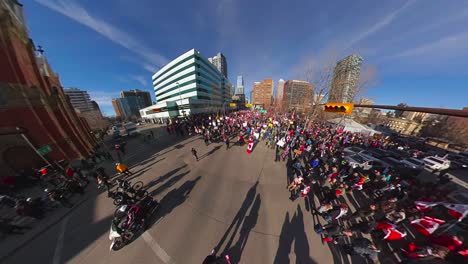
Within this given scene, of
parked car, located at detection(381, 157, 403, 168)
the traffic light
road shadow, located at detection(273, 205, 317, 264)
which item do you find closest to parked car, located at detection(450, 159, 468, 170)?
parked car, located at detection(381, 157, 403, 168)

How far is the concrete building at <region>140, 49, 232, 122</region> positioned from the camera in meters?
34.2

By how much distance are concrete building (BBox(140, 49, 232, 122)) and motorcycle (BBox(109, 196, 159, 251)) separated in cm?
2888

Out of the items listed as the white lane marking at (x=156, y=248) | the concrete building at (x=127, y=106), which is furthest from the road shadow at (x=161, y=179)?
the concrete building at (x=127, y=106)

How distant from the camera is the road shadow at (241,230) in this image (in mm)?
4867

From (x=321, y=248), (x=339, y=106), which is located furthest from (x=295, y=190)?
(x=339, y=106)

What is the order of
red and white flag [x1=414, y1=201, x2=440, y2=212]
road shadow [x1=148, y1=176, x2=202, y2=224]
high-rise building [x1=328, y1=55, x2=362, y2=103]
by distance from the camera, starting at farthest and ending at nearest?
high-rise building [x1=328, y1=55, x2=362, y2=103], road shadow [x1=148, y1=176, x2=202, y2=224], red and white flag [x1=414, y1=201, x2=440, y2=212]

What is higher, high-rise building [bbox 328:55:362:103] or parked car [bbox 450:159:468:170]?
high-rise building [bbox 328:55:362:103]

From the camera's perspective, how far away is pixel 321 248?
4961 mm

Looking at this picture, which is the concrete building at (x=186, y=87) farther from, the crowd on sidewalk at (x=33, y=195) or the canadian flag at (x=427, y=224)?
the canadian flag at (x=427, y=224)

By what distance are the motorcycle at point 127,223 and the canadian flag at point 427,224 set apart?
11342mm

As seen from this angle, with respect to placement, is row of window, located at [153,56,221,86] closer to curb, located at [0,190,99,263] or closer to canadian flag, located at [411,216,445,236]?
curb, located at [0,190,99,263]

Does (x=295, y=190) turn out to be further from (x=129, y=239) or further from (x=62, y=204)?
(x=62, y=204)

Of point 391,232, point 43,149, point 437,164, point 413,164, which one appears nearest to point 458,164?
point 437,164

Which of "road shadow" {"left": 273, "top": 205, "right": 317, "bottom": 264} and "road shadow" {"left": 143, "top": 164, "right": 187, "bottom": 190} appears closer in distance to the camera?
"road shadow" {"left": 273, "top": 205, "right": 317, "bottom": 264}
